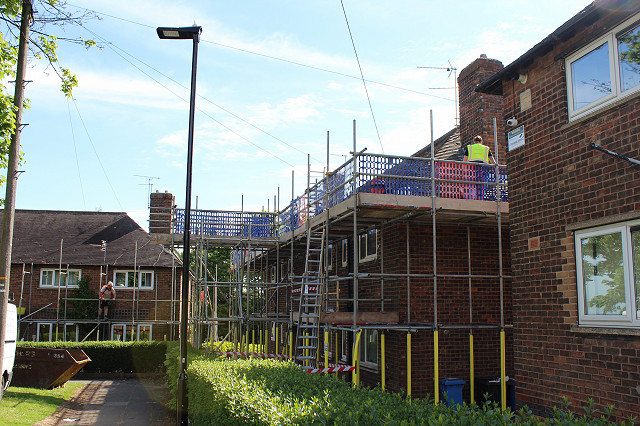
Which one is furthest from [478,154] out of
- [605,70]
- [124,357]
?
[124,357]

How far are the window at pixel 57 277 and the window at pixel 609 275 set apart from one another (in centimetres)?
2826

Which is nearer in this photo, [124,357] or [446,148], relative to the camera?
[446,148]

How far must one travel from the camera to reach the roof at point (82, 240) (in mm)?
30875

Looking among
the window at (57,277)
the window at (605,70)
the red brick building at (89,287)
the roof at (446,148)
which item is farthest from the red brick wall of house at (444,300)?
the window at (57,277)

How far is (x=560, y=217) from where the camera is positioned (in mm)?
7797

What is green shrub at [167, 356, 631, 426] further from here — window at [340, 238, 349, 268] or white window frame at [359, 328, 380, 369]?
window at [340, 238, 349, 268]

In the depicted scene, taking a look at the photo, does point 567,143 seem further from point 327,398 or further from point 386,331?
point 386,331

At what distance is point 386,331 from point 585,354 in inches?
257

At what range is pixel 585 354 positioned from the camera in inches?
284

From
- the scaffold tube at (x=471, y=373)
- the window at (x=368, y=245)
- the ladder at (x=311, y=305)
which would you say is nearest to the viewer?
the scaffold tube at (x=471, y=373)

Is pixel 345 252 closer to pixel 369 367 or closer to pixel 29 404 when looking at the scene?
pixel 369 367

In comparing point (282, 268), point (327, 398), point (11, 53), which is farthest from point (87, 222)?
point (327, 398)

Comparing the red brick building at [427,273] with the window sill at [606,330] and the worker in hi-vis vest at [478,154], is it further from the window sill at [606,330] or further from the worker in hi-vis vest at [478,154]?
the window sill at [606,330]

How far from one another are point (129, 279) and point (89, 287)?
202cm
